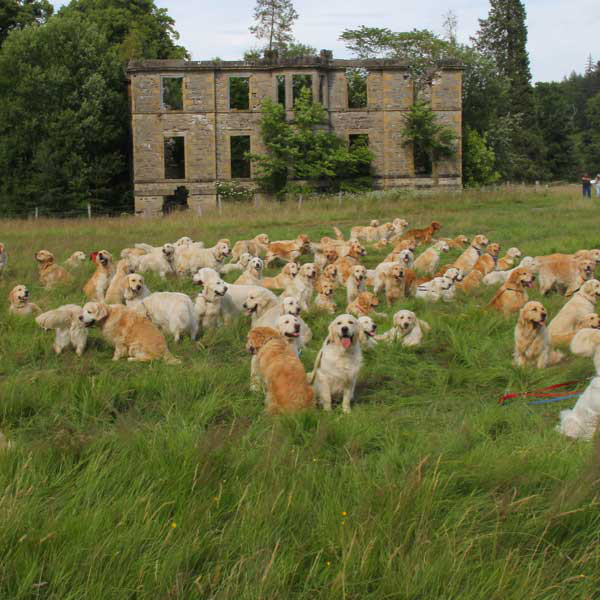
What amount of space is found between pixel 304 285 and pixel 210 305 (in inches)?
80.1

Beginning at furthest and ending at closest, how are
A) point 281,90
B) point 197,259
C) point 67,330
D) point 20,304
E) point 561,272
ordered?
point 281,90 < point 197,259 < point 561,272 < point 20,304 < point 67,330

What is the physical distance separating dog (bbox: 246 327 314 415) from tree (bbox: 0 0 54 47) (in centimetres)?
4997

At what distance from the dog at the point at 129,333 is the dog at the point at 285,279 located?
12.4 feet

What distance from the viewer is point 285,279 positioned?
1331cm

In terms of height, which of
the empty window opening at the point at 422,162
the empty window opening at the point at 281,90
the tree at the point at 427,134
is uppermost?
the empty window opening at the point at 281,90

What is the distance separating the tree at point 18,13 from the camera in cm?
5162

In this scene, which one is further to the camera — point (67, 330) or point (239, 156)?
point (239, 156)

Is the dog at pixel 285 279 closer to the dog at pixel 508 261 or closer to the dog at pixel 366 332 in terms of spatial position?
the dog at pixel 366 332

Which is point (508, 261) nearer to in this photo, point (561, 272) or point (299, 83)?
point (561, 272)

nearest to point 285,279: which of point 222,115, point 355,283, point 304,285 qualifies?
point 304,285

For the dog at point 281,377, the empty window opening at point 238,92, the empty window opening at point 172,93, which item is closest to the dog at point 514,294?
the dog at point 281,377

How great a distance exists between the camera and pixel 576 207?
93.8ft

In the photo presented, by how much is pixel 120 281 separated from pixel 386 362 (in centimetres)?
511

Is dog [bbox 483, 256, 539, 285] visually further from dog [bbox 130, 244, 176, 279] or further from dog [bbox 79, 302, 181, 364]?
dog [bbox 79, 302, 181, 364]
